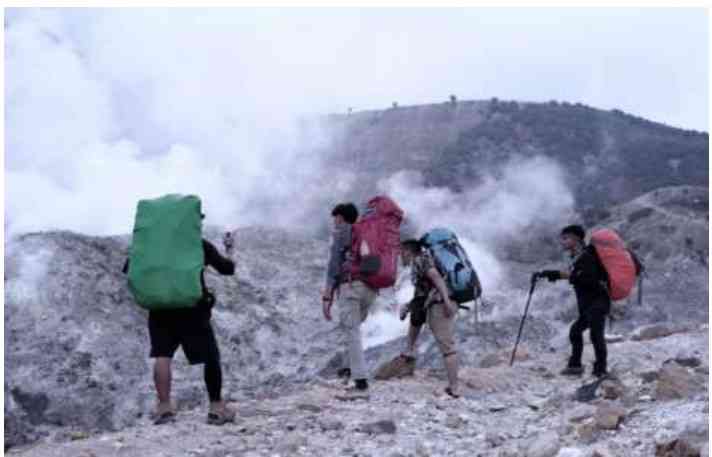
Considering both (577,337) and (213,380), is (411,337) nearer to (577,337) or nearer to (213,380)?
Result: (577,337)

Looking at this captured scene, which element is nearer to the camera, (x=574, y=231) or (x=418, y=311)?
(x=418, y=311)

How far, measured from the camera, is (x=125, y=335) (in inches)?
637

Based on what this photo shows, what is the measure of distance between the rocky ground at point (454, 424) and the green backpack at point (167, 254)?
824mm

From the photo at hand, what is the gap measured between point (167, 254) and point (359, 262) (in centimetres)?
160

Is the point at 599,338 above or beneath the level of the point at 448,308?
beneath

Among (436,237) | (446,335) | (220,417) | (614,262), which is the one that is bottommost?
(220,417)

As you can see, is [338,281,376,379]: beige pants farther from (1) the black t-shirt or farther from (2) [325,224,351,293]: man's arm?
(1) the black t-shirt

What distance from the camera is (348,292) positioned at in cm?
645

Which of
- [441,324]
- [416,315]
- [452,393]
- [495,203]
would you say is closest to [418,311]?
[416,315]

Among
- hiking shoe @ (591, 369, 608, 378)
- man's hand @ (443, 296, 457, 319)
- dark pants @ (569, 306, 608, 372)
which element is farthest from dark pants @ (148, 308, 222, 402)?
hiking shoe @ (591, 369, 608, 378)

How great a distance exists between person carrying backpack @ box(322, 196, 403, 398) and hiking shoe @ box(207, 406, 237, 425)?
112 centimetres

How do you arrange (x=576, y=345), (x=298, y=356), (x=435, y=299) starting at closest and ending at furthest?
(x=435, y=299)
(x=576, y=345)
(x=298, y=356)

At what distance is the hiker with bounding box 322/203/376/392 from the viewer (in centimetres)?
645

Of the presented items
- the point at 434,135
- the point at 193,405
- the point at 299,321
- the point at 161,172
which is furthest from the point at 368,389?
the point at 434,135
